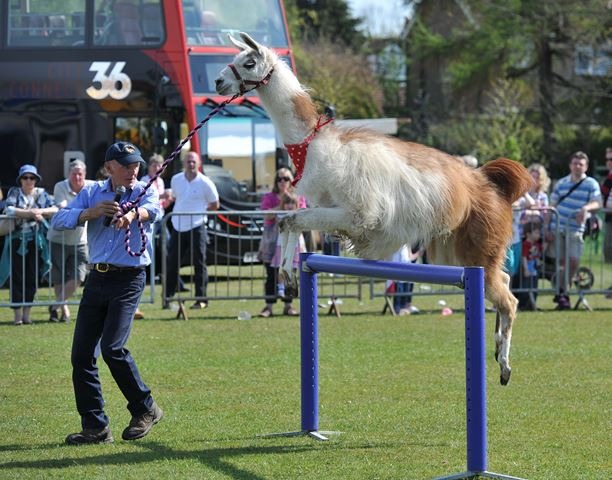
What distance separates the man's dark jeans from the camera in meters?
7.67

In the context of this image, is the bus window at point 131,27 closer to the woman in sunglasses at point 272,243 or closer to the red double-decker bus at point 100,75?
the red double-decker bus at point 100,75

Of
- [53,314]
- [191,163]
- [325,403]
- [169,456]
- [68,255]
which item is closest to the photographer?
[169,456]

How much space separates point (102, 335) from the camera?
25.5 ft

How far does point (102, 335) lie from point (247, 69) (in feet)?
6.87

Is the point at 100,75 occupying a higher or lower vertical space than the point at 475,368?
higher

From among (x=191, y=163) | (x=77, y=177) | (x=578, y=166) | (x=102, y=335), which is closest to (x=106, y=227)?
(x=102, y=335)

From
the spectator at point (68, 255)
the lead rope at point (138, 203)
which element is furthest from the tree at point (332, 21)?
the lead rope at point (138, 203)

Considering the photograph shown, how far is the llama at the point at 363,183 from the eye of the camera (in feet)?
24.0

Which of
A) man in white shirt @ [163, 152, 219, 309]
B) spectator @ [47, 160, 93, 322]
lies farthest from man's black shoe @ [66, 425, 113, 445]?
man in white shirt @ [163, 152, 219, 309]

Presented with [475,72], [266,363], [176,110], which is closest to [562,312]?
[266,363]

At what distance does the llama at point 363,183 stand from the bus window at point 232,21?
11.6 meters

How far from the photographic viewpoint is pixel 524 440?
7.89m

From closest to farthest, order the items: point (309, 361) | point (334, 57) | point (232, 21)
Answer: point (309, 361), point (232, 21), point (334, 57)

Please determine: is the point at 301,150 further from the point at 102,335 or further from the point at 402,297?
the point at 402,297
